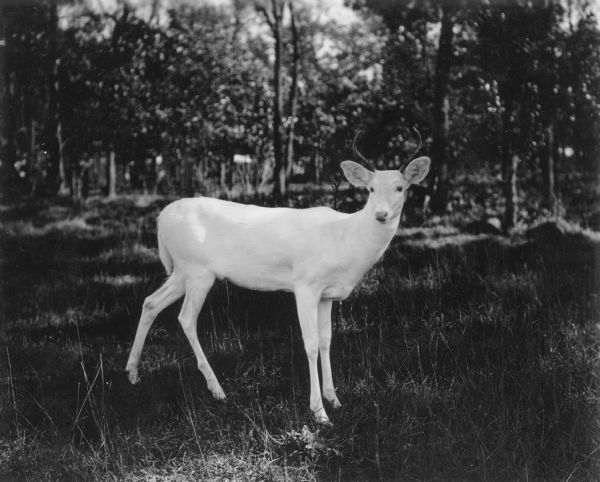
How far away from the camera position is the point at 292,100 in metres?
7.95

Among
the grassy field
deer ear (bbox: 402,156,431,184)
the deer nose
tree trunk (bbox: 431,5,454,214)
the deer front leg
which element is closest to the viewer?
the grassy field

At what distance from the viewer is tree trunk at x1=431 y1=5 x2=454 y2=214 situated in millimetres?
8523

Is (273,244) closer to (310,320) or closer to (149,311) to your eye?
(310,320)

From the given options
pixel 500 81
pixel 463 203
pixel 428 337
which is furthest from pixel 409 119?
pixel 428 337

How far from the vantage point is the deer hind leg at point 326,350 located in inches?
154

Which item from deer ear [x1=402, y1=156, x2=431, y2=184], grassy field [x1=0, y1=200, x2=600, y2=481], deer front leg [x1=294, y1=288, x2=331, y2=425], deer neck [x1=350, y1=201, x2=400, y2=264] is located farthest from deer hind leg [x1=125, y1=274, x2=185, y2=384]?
deer ear [x1=402, y1=156, x2=431, y2=184]

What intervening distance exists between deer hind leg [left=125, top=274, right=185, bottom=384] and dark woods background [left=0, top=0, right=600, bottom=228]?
2.45m

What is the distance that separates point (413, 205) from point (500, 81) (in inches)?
91.6

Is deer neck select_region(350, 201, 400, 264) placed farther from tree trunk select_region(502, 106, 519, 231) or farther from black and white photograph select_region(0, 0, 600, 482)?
tree trunk select_region(502, 106, 519, 231)

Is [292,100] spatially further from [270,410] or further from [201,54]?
[270,410]

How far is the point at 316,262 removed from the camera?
383 centimetres

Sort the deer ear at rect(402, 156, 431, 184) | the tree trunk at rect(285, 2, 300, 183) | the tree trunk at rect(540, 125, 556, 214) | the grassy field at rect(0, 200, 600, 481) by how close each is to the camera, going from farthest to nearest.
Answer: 1. the tree trunk at rect(540, 125, 556, 214)
2. the tree trunk at rect(285, 2, 300, 183)
3. the deer ear at rect(402, 156, 431, 184)
4. the grassy field at rect(0, 200, 600, 481)

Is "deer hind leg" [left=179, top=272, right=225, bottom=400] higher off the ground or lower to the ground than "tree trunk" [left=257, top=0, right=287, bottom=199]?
lower

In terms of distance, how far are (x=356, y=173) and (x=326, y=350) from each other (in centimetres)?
115
